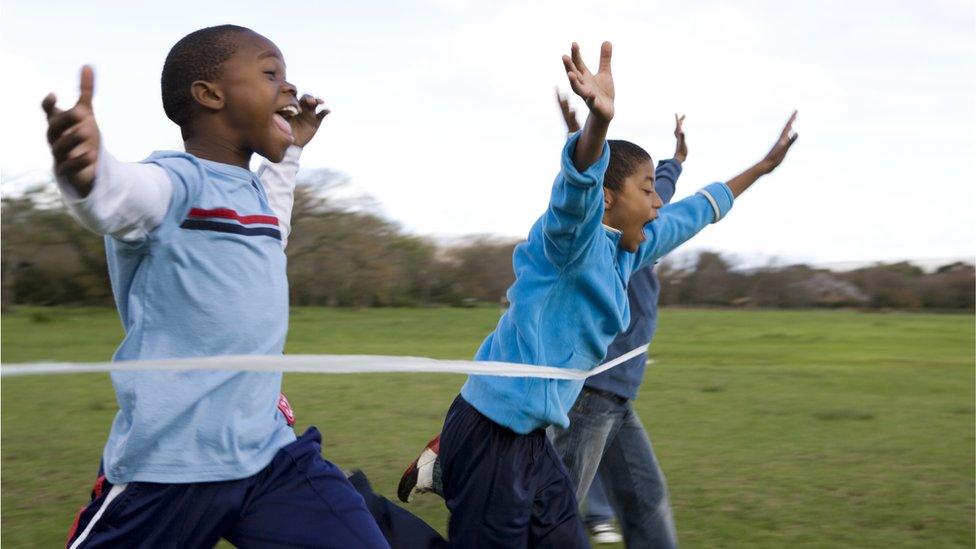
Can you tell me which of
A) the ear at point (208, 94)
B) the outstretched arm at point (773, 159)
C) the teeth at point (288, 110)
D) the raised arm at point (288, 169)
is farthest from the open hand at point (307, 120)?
the outstretched arm at point (773, 159)

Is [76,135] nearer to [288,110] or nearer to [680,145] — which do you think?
[288,110]

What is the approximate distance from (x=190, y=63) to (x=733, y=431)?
5.61m

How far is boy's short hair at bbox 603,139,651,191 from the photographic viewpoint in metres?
3.33

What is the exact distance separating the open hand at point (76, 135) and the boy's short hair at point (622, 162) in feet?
5.88

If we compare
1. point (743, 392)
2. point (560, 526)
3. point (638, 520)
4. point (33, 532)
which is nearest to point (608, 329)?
point (560, 526)

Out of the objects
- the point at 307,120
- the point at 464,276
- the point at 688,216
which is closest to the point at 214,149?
the point at 307,120

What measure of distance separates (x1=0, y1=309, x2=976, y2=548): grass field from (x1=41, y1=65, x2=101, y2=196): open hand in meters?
3.20

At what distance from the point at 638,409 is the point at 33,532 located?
4.94m

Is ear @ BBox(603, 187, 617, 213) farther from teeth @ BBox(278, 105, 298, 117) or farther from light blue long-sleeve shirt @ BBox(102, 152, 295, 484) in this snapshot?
light blue long-sleeve shirt @ BBox(102, 152, 295, 484)

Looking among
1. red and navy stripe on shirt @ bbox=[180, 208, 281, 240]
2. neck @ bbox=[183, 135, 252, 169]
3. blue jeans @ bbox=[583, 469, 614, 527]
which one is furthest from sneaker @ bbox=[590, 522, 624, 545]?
neck @ bbox=[183, 135, 252, 169]

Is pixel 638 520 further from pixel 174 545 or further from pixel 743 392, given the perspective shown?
pixel 743 392

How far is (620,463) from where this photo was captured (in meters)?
3.81

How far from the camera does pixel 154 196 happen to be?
2084 mm

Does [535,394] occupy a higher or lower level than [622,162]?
lower
